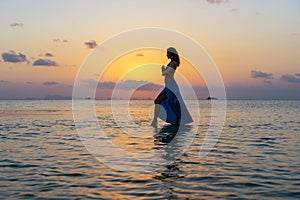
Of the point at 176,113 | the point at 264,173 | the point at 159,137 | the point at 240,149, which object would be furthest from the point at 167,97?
the point at 264,173

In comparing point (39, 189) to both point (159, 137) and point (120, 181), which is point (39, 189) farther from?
point (159, 137)

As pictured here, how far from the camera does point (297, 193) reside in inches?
269

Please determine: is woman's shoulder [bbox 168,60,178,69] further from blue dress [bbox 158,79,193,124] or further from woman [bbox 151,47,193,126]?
blue dress [bbox 158,79,193,124]

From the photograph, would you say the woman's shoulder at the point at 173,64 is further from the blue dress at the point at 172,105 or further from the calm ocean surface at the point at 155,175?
the calm ocean surface at the point at 155,175

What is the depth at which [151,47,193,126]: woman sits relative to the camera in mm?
19719

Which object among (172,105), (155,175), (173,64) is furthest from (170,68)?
(155,175)

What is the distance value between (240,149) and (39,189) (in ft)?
25.0

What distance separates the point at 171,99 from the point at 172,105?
354mm

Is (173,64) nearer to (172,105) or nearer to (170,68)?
(170,68)

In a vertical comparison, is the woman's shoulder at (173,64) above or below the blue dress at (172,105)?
above

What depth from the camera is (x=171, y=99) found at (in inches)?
790

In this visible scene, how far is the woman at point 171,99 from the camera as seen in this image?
19719 millimetres

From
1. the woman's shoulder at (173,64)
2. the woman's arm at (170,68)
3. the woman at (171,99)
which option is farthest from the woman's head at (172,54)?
the woman's arm at (170,68)

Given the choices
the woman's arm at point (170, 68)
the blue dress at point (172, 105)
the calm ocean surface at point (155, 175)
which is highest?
the woman's arm at point (170, 68)
